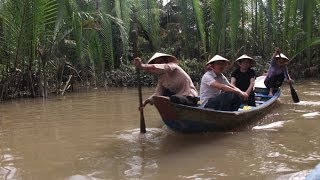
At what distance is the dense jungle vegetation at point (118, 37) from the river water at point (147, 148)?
2703 millimetres

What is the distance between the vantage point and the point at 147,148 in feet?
16.2

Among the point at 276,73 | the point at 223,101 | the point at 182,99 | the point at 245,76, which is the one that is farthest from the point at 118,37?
the point at 182,99

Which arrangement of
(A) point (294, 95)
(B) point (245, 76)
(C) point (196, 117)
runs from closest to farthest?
1. (C) point (196, 117)
2. (B) point (245, 76)
3. (A) point (294, 95)

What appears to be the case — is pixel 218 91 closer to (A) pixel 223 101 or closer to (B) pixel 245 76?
(A) pixel 223 101

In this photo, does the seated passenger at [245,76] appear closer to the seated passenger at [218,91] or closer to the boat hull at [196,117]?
the boat hull at [196,117]

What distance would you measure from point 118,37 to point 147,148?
12.0 meters

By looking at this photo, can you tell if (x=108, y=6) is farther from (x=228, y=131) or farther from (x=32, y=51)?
(x=228, y=131)

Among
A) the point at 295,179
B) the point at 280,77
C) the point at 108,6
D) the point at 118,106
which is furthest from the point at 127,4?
the point at 295,179

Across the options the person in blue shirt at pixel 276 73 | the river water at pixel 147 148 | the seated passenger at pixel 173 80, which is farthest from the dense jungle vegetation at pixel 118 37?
the seated passenger at pixel 173 80

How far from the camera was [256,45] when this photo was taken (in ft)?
51.5

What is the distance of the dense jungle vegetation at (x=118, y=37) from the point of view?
33.7ft

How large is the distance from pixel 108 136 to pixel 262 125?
7.33 feet

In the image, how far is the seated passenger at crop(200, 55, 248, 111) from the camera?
5.64 metres

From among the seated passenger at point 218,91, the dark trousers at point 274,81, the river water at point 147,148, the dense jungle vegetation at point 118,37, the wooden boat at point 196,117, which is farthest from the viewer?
the dense jungle vegetation at point 118,37
